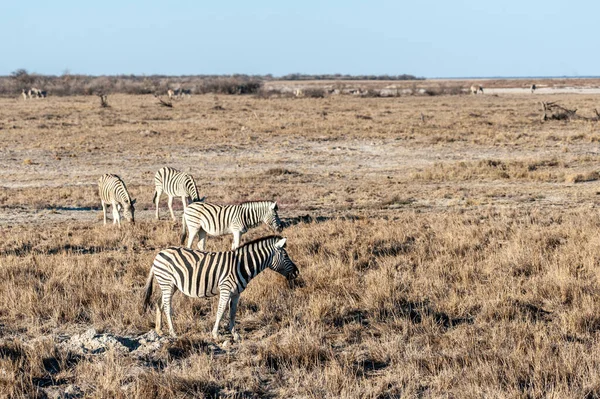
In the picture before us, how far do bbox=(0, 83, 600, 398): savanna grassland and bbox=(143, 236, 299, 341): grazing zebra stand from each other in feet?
1.53

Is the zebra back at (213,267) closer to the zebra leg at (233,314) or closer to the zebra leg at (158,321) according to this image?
the zebra leg at (233,314)

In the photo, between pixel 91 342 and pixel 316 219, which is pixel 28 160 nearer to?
pixel 316 219

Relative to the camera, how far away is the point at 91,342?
689 cm

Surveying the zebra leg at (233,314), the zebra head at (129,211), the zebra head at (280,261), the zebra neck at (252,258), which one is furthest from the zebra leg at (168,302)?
the zebra head at (129,211)

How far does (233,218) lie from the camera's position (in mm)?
11000

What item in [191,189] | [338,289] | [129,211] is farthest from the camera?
[191,189]

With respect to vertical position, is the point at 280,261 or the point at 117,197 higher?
the point at 280,261

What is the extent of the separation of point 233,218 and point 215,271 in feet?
13.5

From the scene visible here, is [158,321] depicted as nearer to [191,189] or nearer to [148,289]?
[148,289]

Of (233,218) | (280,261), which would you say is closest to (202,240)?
(233,218)

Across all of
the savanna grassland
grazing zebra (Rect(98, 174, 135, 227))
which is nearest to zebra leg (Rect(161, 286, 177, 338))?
the savanna grassland

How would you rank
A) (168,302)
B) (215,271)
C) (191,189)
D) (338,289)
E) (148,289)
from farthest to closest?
A: (191,189) < (338,289) < (148,289) < (168,302) < (215,271)

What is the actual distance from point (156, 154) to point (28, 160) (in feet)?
15.5

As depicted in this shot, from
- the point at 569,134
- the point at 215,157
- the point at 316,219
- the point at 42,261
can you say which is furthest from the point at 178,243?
the point at 569,134
